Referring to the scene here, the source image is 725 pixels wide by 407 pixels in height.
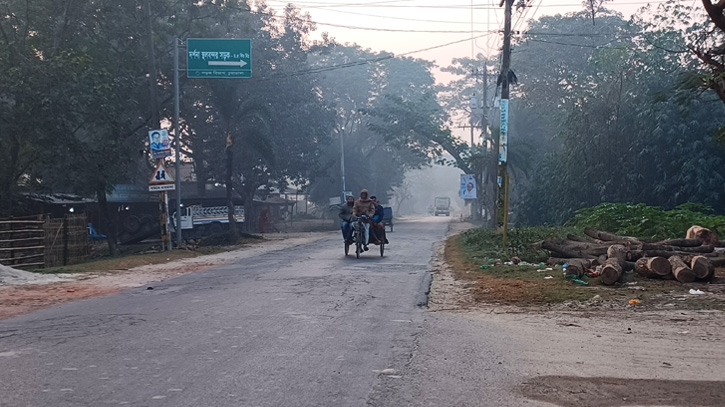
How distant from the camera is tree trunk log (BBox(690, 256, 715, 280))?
11.5m

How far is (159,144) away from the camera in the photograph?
23766mm

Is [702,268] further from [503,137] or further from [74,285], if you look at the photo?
[503,137]

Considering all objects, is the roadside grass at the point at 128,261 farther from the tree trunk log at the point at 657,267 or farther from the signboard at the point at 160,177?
the tree trunk log at the point at 657,267

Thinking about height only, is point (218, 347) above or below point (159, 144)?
below

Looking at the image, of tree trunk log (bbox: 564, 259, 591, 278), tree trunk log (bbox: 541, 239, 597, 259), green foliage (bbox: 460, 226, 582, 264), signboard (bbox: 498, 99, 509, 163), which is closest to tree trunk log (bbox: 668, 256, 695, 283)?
tree trunk log (bbox: 564, 259, 591, 278)

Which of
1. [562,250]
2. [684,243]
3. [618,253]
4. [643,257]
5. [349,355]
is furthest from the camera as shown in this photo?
[562,250]

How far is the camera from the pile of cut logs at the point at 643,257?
11.7m

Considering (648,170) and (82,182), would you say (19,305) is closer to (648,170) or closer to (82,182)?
(82,182)

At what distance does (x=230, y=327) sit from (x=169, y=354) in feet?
4.94

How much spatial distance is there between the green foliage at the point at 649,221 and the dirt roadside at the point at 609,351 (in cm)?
888

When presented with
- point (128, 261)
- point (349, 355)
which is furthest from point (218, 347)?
point (128, 261)

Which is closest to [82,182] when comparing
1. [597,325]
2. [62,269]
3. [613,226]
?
[62,269]

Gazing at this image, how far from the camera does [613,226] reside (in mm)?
22359

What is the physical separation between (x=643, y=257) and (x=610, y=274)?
1.56 m
